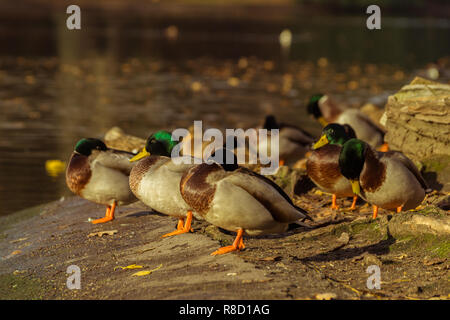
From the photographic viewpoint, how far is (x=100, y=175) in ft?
21.1

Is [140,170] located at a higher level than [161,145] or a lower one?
lower

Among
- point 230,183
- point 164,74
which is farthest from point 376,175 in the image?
point 164,74

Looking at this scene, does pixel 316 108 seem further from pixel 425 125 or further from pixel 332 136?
pixel 332 136

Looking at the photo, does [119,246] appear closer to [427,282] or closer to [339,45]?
[427,282]

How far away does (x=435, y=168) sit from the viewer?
7.34 meters

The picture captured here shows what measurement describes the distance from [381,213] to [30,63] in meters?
17.3

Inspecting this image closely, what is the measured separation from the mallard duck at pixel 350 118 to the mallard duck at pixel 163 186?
389 centimetres

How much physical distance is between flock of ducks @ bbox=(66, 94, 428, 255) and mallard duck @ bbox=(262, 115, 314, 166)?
4.62ft

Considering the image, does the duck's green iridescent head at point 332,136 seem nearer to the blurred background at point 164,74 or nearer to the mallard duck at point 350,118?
the mallard duck at point 350,118

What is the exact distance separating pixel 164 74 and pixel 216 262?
16.3m

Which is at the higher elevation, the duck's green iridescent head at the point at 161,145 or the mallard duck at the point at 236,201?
the duck's green iridescent head at the point at 161,145

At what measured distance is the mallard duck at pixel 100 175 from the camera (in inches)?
252

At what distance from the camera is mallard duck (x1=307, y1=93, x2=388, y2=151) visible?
939 cm

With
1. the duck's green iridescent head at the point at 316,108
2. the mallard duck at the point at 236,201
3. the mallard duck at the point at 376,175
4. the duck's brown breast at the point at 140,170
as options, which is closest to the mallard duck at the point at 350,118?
the duck's green iridescent head at the point at 316,108
